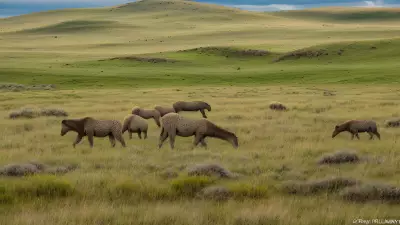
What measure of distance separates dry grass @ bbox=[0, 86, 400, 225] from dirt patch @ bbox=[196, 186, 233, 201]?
0.05 metres

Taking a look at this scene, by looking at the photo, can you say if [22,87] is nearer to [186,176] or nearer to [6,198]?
[186,176]

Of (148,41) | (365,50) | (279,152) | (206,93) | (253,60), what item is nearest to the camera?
(279,152)

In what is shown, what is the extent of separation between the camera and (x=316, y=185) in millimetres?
11594

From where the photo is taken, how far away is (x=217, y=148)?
17.5 metres

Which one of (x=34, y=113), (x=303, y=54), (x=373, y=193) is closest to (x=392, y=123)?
(x=373, y=193)

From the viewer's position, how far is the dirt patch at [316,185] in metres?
11.4

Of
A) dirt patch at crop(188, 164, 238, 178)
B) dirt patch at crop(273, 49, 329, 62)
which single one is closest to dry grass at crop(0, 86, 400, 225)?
dirt patch at crop(188, 164, 238, 178)

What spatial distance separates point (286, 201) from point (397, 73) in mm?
52142

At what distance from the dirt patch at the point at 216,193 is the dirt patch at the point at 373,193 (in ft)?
8.19

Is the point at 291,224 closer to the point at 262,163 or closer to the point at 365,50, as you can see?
the point at 262,163

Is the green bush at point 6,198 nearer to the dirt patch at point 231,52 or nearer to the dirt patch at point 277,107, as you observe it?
the dirt patch at point 277,107

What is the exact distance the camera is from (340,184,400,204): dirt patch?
10.7m

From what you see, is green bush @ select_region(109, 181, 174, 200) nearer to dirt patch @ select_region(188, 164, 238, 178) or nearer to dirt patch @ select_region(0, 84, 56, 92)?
dirt patch @ select_region(188, 164, 238, 178)

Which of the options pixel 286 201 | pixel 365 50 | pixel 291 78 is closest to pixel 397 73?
pixel 291 78
